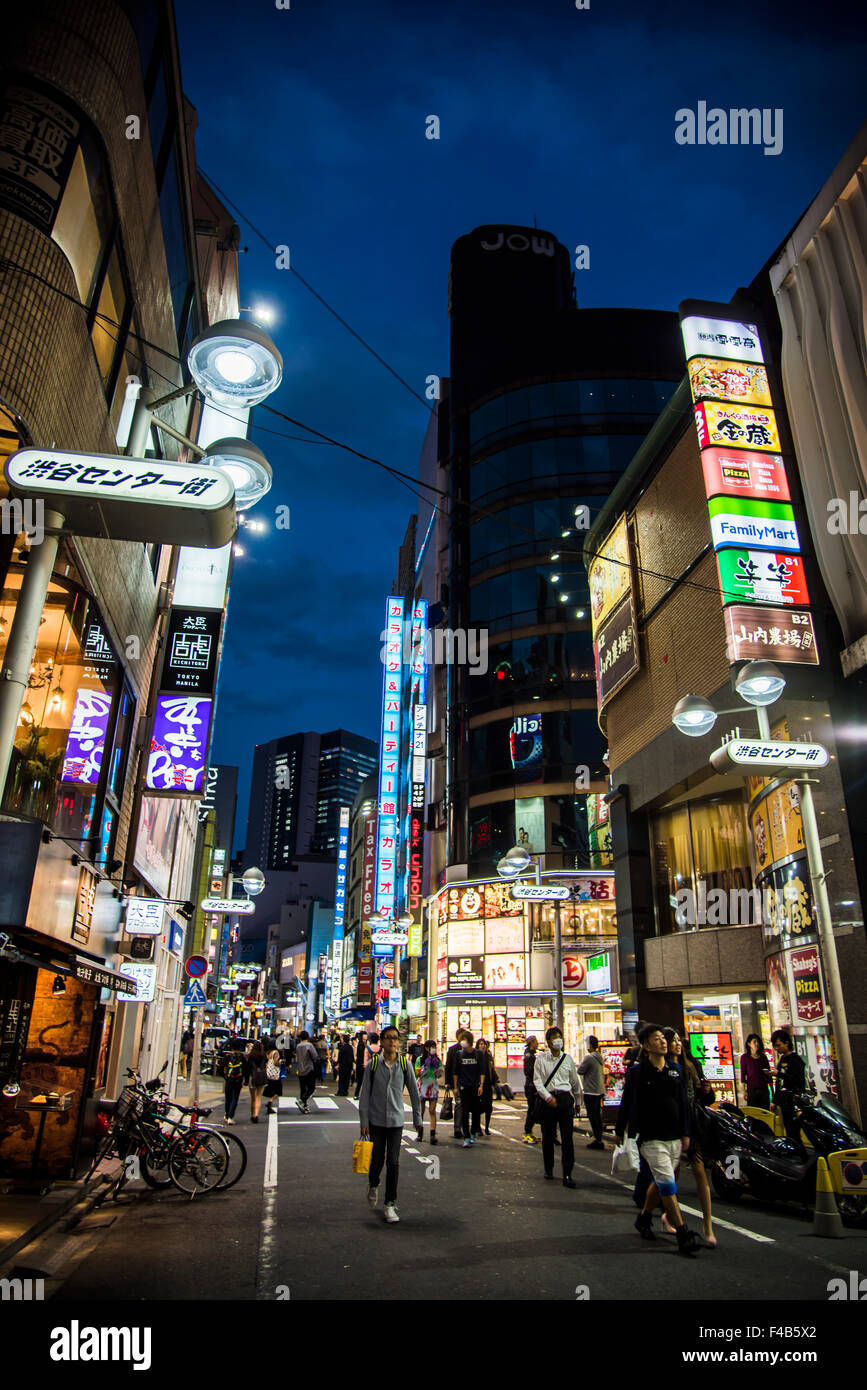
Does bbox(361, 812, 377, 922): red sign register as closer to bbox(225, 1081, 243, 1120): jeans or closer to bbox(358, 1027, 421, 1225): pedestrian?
bbox(225, 1081, 243, 1120): jeans

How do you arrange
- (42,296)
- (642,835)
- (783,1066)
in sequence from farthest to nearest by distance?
(642,835) → (783,1066) → (42,296)

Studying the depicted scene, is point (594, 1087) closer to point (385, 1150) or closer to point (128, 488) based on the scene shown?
point (385, 1150)

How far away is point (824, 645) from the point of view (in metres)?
13.4

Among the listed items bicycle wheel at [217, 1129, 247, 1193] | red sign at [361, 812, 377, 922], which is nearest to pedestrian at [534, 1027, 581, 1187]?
bicycle wheel at [217, 1129, 247, 1193]

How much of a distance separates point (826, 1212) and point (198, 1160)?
7.00 m

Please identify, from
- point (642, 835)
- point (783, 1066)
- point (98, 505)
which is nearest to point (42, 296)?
point (98, 505)

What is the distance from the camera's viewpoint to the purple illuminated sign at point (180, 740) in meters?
14.8

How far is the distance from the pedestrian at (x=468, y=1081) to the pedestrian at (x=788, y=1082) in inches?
234

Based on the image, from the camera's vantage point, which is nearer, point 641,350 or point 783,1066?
point 783,1066

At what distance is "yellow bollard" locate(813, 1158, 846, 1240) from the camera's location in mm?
8086

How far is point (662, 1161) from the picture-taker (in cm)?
735

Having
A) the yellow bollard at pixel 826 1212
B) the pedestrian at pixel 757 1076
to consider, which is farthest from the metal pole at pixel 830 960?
the pedestrian at pixel 757 1076
